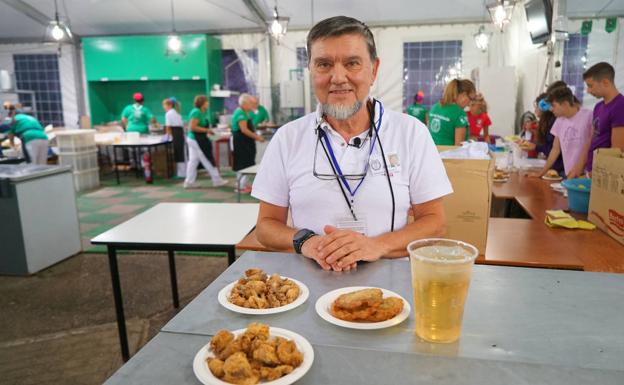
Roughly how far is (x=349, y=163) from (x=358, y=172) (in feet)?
0.15

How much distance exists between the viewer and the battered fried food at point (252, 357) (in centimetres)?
73

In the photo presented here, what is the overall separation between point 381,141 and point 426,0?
7.74 m

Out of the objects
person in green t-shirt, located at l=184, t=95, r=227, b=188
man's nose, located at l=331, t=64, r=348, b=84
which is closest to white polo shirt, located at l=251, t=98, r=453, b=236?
man's nose, located at l=331, t=64, r=348, b=84

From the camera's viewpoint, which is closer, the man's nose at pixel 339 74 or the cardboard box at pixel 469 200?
the man's nose at pixel 339 74

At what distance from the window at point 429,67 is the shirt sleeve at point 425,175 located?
26.9 ft

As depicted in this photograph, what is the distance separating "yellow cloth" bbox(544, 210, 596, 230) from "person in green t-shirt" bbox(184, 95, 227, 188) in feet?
19.3

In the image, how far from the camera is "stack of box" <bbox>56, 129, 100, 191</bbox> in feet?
23.7

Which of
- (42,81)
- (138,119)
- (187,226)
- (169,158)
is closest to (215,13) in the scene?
(138,119)

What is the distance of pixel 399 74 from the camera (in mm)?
9500

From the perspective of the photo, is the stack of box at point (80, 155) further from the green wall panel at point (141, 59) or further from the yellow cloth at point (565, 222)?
the yellow cloth at point (565, 222)

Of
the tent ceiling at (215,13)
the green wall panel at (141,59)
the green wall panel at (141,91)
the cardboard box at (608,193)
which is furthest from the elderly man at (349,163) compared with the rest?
the green wall panel at (141,91)

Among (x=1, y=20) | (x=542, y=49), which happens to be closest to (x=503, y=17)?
(x=542, y=49)

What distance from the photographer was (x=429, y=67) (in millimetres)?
9422

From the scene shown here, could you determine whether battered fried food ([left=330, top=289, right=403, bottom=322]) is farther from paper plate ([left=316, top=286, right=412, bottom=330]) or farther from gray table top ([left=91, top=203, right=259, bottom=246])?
gray table top ([left=91, top=203, right=259, bottom=246])
